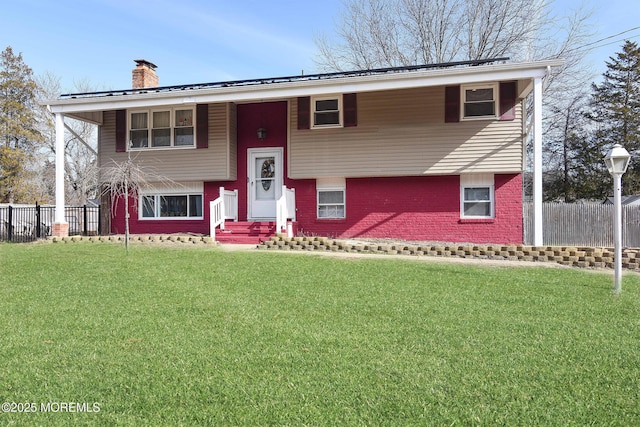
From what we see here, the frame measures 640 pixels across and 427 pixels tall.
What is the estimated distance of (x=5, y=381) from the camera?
10.6 feet

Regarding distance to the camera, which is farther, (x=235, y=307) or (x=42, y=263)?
(x=42, y=263)

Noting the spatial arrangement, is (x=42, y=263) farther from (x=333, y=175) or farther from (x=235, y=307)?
(x=333, y=175)

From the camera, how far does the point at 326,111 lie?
44.5 feet

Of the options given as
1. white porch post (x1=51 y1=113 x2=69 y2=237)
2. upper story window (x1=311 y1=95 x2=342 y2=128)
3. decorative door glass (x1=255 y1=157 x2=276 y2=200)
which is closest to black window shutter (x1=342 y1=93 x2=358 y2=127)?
upper story window (x1=311 y1=95 x2=342 y2=128)

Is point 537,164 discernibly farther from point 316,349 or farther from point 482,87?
point 316,349

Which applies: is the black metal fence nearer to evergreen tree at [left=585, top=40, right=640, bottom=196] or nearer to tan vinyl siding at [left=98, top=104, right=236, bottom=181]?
tan vinyl siding at [left=98, top=104, right=236, bottom=181]

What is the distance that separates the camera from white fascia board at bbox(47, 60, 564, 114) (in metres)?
10.9

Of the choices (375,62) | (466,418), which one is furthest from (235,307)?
(375,62)

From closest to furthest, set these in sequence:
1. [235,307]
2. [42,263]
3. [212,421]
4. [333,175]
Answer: [212,421]
[235,307]
[42,263]
[333,175]

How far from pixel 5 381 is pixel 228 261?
5.61m

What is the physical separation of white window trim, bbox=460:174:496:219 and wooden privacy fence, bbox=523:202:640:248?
2098 mm

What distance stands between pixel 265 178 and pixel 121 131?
4987 millimetres

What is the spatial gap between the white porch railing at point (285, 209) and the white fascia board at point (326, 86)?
9.00 ft

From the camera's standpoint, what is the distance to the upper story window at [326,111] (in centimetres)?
1350
